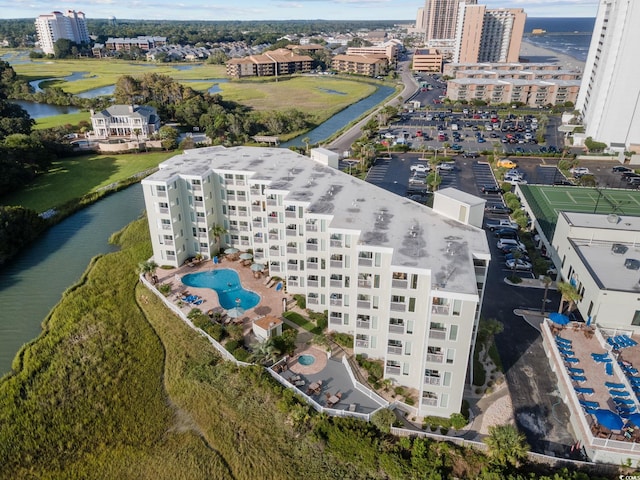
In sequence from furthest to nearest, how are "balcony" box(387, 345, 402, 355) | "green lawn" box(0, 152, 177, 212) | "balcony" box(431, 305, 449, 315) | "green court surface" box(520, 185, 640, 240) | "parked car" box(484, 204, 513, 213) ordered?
1. "green lawn" box(0, 152, 177, 212)
2. "parked car" box(484, 204, 513, 213)
3. "green court surface" box(520, 185, 640, 240)
4. "balcony" box(387, 345, 402, 355)
5. "balcony" box(431, 305, 449, 315)

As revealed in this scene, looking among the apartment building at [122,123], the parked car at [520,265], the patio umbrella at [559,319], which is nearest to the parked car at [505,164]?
the parked car at [520,265]

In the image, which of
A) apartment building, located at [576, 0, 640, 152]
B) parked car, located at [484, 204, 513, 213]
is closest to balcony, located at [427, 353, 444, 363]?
parked car, located at [484, 204, 513, 213]

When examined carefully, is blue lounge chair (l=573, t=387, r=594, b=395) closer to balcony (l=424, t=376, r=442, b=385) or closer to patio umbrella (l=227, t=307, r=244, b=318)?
balcony (l=424, t=376, r=442, b=385)

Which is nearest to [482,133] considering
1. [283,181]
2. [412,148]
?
[412,148]

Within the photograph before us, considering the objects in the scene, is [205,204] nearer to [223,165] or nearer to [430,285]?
[223,165]

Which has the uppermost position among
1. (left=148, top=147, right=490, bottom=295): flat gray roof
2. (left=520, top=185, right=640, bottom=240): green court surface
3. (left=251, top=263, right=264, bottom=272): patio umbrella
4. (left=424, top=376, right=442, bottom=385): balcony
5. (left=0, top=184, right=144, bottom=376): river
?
(left=148, top=147, right=490, bottom=295): flat gray roof

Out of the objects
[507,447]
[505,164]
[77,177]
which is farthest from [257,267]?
[505,164]

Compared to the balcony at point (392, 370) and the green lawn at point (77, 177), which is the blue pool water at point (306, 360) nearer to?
the balcony at point (392, 370)
